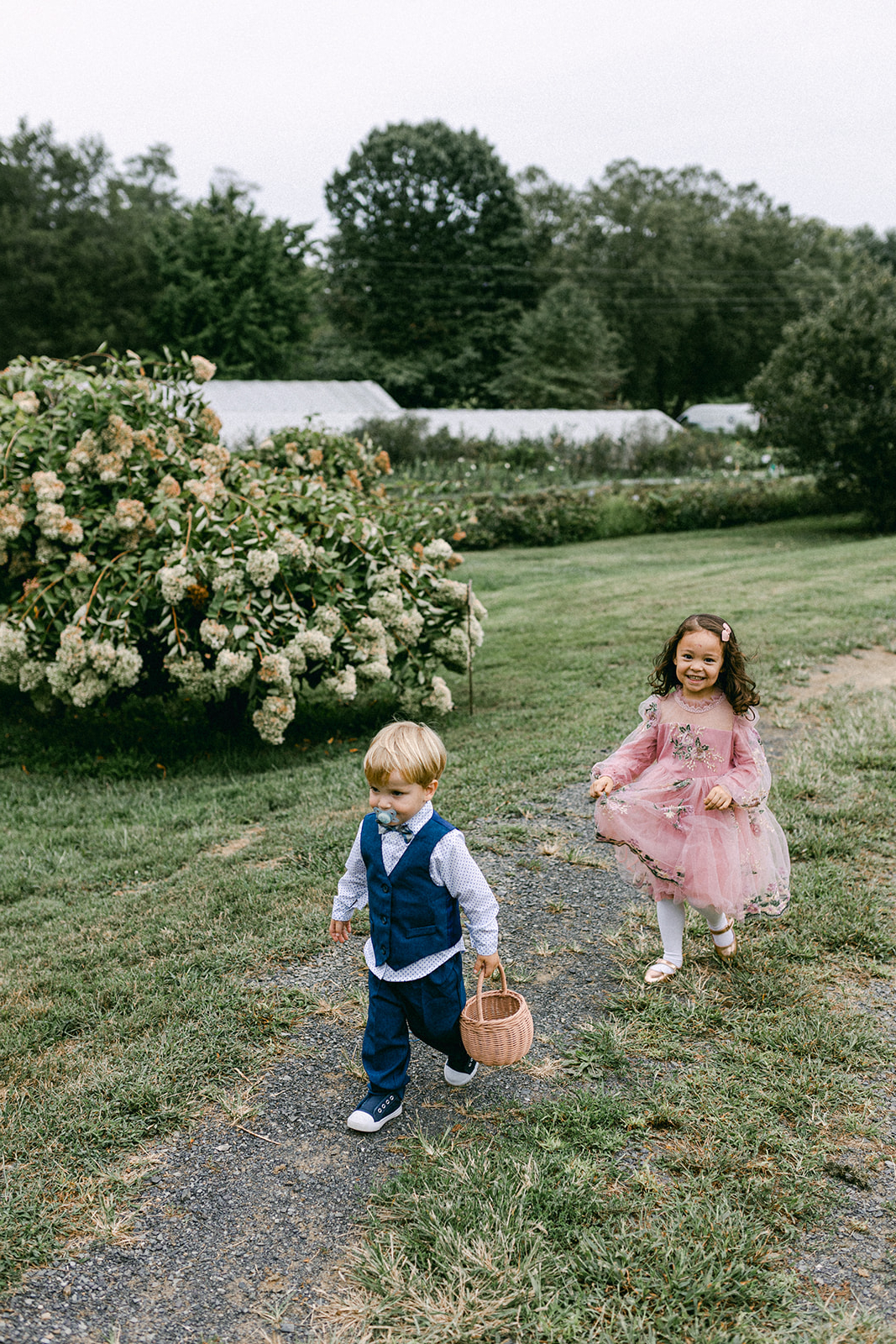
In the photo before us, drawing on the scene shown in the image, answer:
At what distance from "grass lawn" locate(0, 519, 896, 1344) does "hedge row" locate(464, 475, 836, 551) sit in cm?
837

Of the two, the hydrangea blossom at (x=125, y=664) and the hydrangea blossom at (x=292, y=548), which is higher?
the hydrangea blossom at (x=292, y=548)

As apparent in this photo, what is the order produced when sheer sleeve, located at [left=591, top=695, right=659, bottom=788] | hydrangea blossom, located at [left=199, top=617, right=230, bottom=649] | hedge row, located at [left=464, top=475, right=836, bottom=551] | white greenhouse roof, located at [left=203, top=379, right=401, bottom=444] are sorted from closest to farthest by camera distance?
sheer sleeve, located at [left=591, top=695, right=659, bottom=788], hydrangea blossom, located at [left=199, top=617, right=230, bottom=649], hedge row, located at [left=464, top=475, right=836, bottom=551], white greenhouse roof, located at [left=203, top=379, right=401, bottom=444]

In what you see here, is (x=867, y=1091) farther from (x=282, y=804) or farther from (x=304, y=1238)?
(x=282, y=804)

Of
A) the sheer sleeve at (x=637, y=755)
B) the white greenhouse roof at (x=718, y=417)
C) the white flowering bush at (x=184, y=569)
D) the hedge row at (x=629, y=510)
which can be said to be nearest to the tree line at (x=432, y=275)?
the white greenhouse roof at (x=718, y=417)

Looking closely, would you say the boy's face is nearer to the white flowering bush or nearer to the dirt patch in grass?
the white flowering bush

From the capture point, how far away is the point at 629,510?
1748 cm

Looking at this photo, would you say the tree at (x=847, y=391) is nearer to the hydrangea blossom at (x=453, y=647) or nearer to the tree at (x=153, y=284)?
the hydrangea blossom at (x=453, y=647)

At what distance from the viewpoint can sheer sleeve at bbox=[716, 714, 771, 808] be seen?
290cm

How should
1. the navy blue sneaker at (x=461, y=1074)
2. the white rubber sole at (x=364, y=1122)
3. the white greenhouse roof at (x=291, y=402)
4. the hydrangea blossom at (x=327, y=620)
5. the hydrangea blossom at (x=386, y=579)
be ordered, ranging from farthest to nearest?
1. the white greenhouse roof at (x=291, y=402)
2. the hydrangea blossom at (x=386, y=579)
3. the hydrangea blossom at (x=327, y=620)
4. the navy blue sneaker at (x=461, y=1074)
5. the white rubber sole at (x=364, y=1122)

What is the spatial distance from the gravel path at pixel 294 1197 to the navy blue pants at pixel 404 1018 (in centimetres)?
14

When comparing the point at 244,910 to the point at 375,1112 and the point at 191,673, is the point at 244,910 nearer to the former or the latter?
the point at 375,1112

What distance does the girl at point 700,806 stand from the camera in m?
2.91

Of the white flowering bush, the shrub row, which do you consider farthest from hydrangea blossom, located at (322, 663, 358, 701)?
the shrub row

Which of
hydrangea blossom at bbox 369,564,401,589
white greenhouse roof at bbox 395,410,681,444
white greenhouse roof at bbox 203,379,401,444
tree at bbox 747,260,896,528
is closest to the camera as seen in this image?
hydrangea blossom at bbox 369,564,401,589
